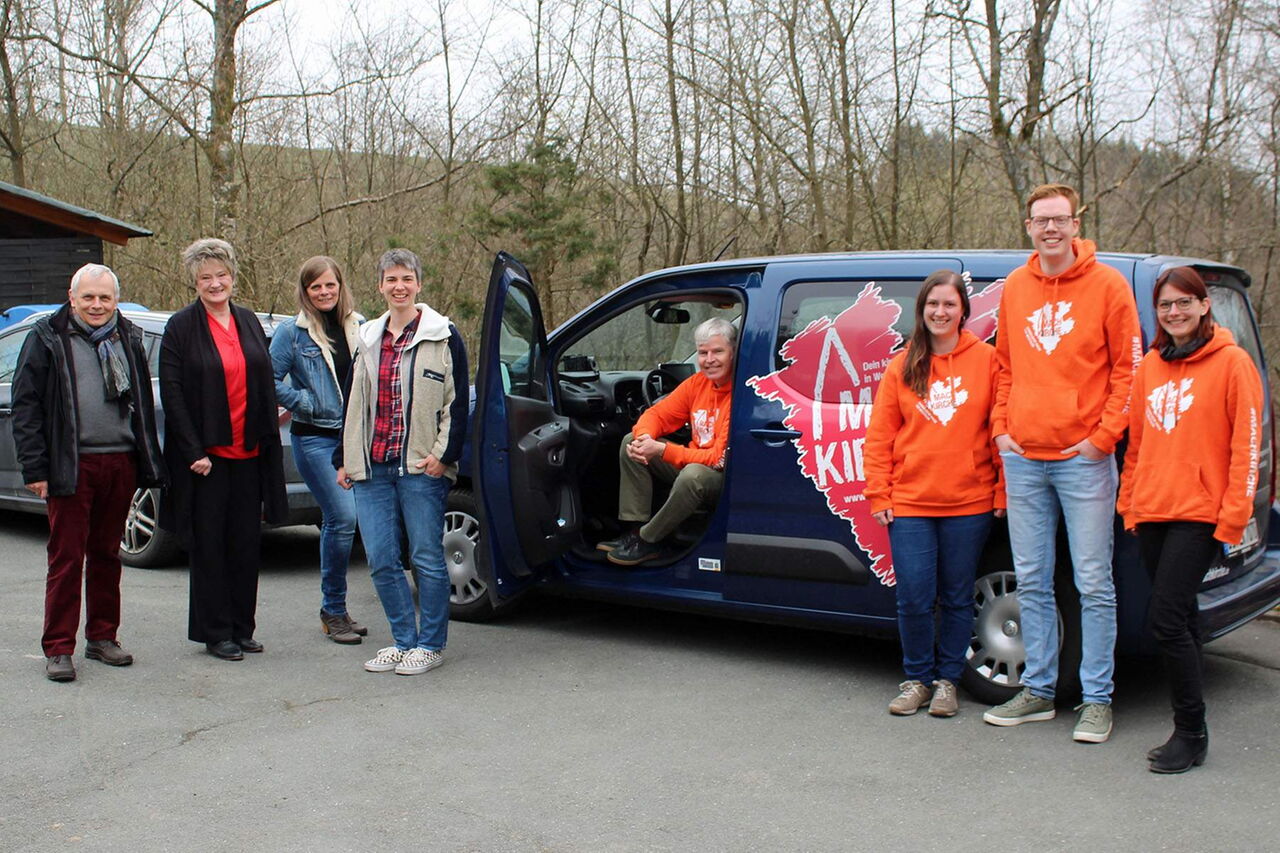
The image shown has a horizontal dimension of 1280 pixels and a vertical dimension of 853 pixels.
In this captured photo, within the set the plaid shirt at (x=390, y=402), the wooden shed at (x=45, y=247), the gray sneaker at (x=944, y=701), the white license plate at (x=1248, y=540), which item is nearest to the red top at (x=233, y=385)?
the plaid shirt at (x=390, y=402)

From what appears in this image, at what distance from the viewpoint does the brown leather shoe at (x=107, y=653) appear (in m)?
5.51

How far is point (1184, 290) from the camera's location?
4.00m

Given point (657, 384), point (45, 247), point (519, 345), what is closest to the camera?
point (519, 345)

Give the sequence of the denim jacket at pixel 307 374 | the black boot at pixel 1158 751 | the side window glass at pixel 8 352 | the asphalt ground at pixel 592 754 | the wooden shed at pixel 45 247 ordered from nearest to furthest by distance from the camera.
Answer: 1. the asphalt ground at pixel 592 754
2. the black boot at pixel 1158 751
3. the denim jacket at pixel 307 374
4. the side window glass at pixel 8 352
5. the wooden shed at pixel 45 247

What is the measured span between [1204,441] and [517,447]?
2875 mm

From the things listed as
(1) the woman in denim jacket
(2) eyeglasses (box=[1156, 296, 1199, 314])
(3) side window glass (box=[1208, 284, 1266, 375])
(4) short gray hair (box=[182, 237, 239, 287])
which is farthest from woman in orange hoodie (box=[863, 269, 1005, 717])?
(4) short gray hair (box=[182, 237, 239, 287])

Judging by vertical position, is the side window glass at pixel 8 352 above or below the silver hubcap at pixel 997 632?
above

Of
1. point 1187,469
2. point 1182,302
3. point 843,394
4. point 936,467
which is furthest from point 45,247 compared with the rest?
point 1187,469

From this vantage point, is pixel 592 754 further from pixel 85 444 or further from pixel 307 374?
pixel 85 444

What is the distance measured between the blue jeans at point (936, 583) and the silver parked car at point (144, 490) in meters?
3.74

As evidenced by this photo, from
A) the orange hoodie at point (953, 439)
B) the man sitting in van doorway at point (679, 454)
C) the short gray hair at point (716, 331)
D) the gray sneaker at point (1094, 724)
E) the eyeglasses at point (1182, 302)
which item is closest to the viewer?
the eyeglasses at point (1182, 302)

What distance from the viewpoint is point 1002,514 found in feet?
15.4

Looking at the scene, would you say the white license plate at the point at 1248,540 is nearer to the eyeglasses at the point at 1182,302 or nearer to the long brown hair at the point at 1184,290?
the long brown hair at the point at 1184,290

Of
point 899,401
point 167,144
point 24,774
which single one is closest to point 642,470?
point 899,401
